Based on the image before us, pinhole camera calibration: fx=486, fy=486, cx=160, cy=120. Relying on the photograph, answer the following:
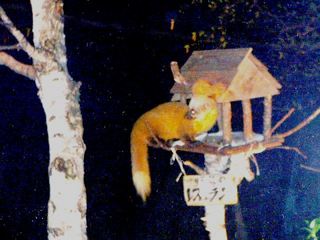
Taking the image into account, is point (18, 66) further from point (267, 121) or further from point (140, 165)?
point (267, 121)

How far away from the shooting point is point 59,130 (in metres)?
1.81

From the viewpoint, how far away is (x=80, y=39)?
412 cm

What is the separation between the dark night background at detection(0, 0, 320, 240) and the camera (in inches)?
148

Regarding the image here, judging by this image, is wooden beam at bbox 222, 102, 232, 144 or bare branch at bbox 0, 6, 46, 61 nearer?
bare branch at bbox 0, 6, 46, 61

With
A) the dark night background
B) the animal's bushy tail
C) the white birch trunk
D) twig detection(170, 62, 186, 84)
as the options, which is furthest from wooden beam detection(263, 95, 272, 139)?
the dark night background

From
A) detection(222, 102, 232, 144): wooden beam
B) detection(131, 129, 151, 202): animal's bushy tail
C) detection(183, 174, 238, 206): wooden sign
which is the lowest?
detection(183, 174, 238, 206): wooden sign

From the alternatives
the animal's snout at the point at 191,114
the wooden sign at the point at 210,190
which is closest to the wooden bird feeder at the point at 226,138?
the wooden sign at the point at 210,190

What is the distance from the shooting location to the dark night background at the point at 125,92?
3768 millimetres

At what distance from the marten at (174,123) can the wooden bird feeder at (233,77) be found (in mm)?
58

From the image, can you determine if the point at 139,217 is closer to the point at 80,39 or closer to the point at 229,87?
the point at 80,39

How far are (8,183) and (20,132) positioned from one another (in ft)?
1.32

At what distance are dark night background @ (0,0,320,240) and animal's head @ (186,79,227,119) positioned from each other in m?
1.81

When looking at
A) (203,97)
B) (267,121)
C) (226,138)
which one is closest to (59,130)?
(203,97)

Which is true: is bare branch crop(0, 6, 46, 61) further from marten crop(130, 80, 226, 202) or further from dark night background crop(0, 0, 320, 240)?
dark night background crop(0, 0, 320, 240)
